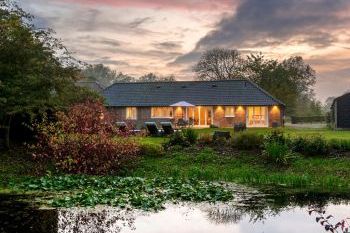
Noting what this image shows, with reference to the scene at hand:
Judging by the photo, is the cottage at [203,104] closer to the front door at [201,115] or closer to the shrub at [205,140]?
the front door at [201,115]

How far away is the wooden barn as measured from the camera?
44156 millimetres

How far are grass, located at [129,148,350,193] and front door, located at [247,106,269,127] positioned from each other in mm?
27436

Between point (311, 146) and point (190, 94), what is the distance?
102 ft

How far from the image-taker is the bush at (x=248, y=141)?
23.5 metres

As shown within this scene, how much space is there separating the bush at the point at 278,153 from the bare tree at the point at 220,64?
51.1 meters

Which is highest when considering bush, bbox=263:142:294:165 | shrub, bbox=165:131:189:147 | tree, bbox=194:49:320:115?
tree, bbox=194:49:320:115

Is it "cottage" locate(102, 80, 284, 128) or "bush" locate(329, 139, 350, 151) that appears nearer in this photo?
"bush" locate(329, 139, 350, 151)

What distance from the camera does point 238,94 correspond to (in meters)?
51.6

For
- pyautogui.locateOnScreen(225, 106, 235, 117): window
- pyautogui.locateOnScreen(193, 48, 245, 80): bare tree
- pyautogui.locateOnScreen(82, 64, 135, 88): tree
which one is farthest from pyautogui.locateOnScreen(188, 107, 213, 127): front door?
pyautogui.locateOnScreen(82, 64, 135, 88): tree

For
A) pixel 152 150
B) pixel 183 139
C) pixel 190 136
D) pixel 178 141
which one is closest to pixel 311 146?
pixel 190 136

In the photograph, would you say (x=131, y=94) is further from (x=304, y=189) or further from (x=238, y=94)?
(x=304, y=189)

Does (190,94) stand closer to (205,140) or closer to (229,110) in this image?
(229,110)

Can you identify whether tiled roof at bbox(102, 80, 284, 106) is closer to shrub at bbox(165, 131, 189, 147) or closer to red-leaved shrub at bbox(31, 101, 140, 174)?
shrub at bbox(165, 131, 189, 147)

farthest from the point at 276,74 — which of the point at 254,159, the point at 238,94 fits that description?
the point at 254,159
